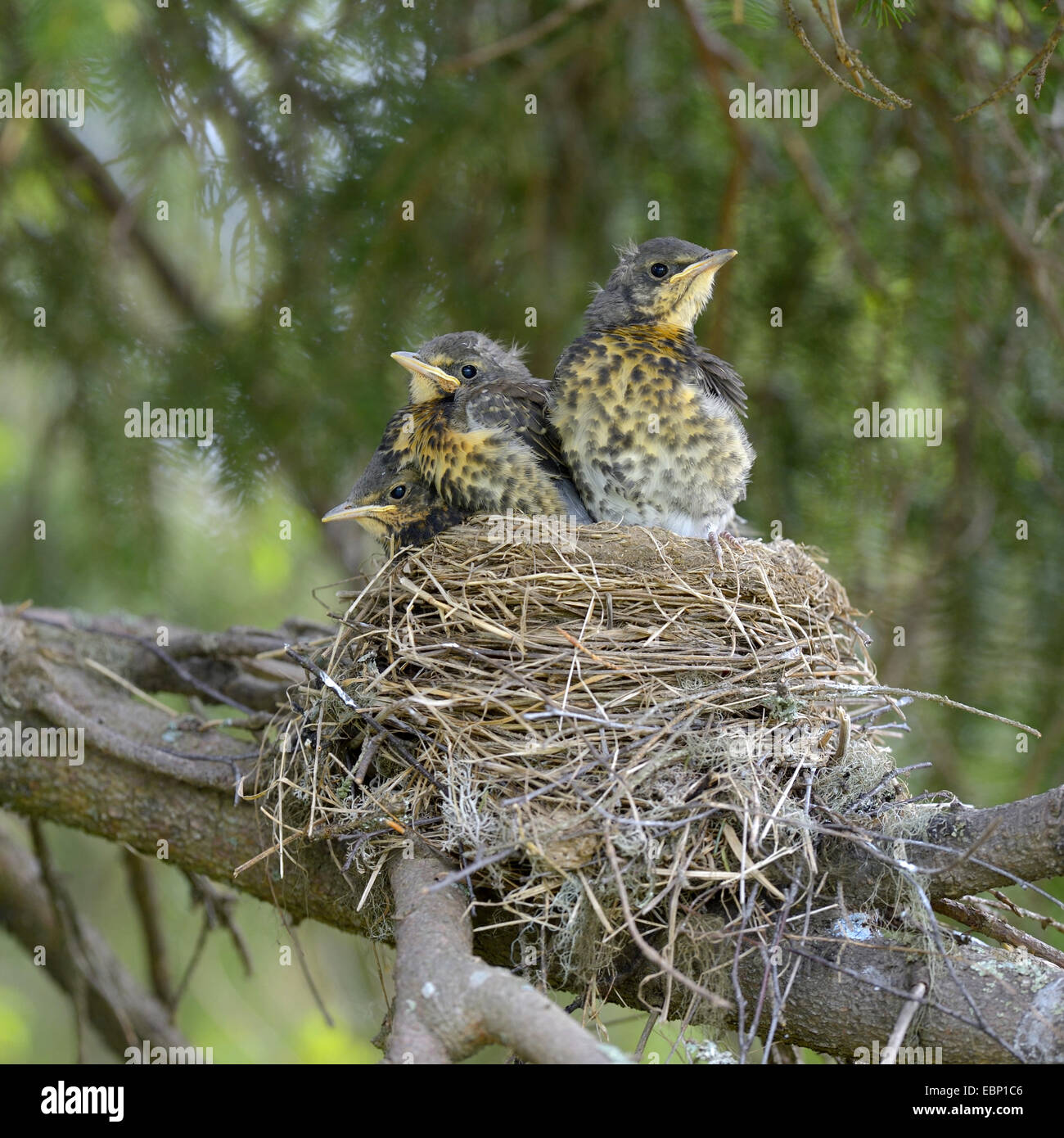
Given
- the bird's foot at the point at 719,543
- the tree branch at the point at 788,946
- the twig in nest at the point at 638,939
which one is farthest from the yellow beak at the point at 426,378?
the twig in nest at the point at 638,939

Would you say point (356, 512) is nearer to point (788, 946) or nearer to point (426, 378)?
point (426, 378)

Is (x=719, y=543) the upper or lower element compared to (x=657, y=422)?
lower

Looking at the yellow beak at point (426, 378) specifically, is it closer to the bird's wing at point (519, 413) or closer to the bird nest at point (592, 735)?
the bird's wing at point (519, 413)

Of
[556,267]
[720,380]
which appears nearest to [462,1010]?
[720,380]

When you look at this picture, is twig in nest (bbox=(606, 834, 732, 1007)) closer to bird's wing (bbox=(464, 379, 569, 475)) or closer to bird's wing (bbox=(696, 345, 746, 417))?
bird's wing (bbox=(464, 379, 569, 475))

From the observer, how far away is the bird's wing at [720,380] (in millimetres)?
3160

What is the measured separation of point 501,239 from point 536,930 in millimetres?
2634

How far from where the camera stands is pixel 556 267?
4051 millimetres

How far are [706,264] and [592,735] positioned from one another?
1504 mm

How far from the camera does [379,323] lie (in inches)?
150

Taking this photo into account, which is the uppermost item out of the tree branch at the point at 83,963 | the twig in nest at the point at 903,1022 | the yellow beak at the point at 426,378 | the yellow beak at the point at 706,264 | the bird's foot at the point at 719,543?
the yellow beak at the point at 706,264
